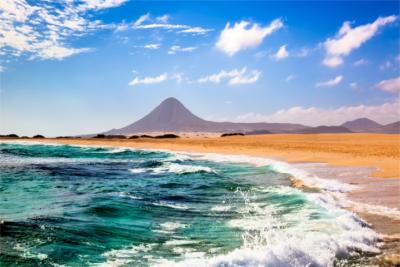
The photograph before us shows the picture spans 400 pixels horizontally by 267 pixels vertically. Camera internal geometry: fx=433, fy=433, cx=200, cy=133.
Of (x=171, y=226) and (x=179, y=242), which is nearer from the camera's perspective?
(x=179, y=242)

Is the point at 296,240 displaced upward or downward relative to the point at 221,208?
upward

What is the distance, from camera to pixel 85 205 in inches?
609

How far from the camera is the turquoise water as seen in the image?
896cm

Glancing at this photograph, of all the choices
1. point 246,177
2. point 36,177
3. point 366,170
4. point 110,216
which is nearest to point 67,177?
point 36,177

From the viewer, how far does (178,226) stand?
12.4m

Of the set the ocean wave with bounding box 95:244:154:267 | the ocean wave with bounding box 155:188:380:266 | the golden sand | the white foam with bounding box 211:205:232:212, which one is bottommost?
the ocean wave with bounding box 95:244:154:267

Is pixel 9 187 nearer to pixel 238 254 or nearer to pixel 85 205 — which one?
pixel 85 205

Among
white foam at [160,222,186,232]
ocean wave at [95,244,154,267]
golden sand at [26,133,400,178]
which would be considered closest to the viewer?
ocean wave at [95,244,154,267]

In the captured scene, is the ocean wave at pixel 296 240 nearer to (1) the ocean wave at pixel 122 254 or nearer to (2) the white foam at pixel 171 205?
(1) the ocean wave at pixel 122 254

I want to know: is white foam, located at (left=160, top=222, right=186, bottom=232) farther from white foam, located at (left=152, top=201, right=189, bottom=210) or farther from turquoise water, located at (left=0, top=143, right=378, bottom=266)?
white foam, located at (left=152, top=201, right=189, bottom=210)

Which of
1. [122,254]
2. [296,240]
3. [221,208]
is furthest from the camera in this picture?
[221,208]

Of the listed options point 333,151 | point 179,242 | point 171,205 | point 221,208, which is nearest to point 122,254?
point 179,242

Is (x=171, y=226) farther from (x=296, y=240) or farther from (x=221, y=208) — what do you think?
(x=296, y=240)

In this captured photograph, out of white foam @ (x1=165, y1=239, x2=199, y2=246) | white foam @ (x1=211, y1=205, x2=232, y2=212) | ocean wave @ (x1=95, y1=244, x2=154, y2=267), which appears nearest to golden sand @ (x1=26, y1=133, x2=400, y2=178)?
white foam @ (x1=211, y1=205, x2=232, y2=212)
